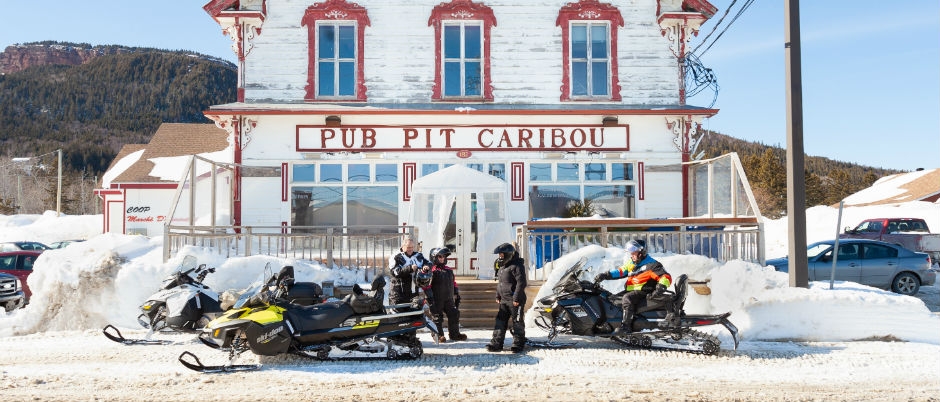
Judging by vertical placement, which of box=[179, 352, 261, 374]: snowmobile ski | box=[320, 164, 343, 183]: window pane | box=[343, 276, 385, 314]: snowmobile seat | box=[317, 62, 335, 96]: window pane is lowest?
box=[179, 352, 261, 374]: snowmobile ski

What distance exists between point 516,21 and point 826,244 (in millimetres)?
9372

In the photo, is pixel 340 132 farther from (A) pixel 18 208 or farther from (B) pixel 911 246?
(A) pixel 18 208

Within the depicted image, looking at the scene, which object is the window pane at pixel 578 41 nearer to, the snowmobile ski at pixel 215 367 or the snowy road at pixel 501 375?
the snowy road at pixel 501 375

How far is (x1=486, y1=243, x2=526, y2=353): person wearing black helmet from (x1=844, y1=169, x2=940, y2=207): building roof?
153 ft

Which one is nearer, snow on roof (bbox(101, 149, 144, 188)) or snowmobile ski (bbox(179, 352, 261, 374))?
snowmobile ski (bbox(179, 352, 261, 374))

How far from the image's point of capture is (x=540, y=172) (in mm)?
17422

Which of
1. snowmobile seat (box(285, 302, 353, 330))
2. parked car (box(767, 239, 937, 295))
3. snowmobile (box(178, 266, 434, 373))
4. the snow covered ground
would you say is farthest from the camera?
parked car (box(767, 239, 937, 295))

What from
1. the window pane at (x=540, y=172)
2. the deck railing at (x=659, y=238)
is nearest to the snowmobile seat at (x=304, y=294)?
the deck railing at (x=659, y=238)

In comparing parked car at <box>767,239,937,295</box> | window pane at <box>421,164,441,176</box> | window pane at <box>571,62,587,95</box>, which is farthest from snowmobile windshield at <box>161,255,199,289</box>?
parked car at <box>767,239,937,295</box>

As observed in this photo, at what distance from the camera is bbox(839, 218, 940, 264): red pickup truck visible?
22.0 metres

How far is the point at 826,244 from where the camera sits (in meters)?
17.6

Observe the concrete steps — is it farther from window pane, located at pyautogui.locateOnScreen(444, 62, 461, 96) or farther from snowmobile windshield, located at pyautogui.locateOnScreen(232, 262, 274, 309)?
window pane, located at pyautogui.locateOnScreen(444, 62, 461, 96)

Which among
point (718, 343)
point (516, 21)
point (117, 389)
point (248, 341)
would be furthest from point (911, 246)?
point (117, 389)

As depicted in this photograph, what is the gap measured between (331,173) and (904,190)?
169 ft
